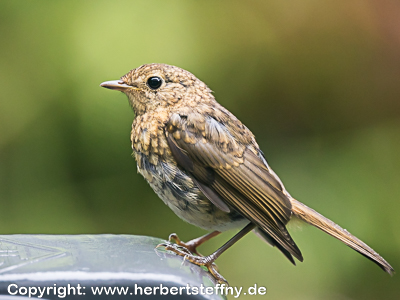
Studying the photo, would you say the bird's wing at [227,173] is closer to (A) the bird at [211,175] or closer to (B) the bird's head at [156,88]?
(A) the bird at [211,175]

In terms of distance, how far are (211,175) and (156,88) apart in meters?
0.61

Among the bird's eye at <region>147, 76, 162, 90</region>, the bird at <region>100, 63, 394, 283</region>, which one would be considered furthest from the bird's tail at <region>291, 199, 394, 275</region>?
the bird's eye at <region>147, 76, 162, 90</region>

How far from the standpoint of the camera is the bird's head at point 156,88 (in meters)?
3.20

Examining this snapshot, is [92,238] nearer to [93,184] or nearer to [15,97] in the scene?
[93,184]

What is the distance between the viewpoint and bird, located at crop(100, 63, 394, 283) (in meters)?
2.89

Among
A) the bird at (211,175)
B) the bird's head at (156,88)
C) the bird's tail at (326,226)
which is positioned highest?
the bird's head at (156,88)

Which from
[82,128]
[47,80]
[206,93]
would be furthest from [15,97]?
[206,93]

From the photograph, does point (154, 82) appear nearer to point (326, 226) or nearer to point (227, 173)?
point (227, 173)

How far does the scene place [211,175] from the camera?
2.96m

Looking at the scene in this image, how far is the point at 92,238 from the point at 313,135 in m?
2.03

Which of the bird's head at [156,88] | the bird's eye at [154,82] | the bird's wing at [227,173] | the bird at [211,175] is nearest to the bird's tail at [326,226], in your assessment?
the bird at [211,175]

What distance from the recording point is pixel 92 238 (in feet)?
8.61

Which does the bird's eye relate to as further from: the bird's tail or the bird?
the bird's tail

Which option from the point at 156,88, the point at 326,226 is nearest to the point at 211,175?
the point at 156,88
